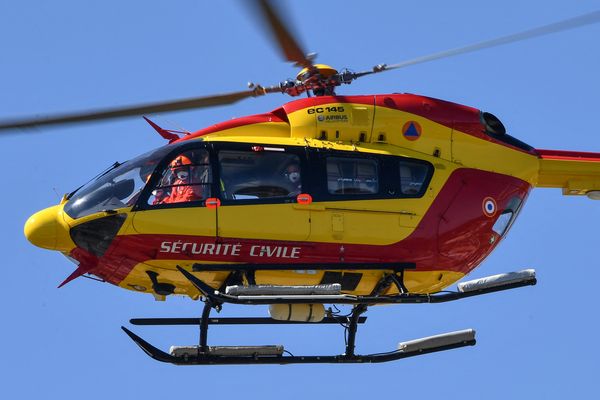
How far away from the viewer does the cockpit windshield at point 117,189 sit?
14805mm

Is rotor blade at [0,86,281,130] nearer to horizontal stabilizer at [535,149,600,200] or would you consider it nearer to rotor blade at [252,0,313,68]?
rotor blade at [252,0,313,68]

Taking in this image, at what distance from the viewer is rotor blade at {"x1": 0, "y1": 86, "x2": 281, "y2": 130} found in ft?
46.1

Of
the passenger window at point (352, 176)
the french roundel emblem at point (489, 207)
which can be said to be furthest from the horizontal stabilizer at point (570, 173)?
the passenger window at point (352, 176)

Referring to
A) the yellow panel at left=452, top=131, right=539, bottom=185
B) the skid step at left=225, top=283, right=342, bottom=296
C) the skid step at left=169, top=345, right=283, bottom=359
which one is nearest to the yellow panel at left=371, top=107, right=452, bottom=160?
the yellow panel at left=452, top=131, right=539, bottom=185

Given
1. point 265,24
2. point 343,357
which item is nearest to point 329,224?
point 343,357

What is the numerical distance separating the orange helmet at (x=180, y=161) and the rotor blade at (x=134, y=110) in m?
0.57

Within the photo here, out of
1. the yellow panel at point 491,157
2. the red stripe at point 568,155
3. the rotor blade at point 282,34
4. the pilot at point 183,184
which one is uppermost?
the rotor blade at point 282,34

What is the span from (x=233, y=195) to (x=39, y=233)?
7.40 feet

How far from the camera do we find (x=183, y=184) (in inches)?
584

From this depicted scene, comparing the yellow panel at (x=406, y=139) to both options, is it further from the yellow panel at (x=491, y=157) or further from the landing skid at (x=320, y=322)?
the landing skid at (x=320, y=322)

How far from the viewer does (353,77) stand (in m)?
16.0

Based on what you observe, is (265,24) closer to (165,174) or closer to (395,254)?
(165,174)

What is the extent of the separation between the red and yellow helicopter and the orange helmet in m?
0.02

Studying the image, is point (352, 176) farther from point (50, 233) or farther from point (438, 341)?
point (50, 233)
